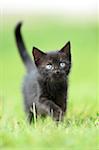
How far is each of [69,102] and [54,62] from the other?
1.37 meters

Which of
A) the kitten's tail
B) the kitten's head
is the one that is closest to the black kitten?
the kitten's head

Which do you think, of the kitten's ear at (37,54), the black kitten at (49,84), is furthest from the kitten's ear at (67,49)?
the kitten's ear at (37,54)

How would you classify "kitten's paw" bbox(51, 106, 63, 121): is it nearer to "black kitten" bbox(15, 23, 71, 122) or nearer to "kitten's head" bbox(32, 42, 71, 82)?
"black kitten" bbox(15, 23, 71, 122)

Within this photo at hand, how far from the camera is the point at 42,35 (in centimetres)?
1280

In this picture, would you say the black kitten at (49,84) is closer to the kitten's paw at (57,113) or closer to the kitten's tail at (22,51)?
the kitten's paw at (57,113)

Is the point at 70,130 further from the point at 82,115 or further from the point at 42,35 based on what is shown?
the point at 42,35

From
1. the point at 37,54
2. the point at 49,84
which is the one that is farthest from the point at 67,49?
the point at 49,84

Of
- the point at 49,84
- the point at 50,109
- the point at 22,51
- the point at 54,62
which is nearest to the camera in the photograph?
the point at 54,62

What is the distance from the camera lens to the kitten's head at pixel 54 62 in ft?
22.3

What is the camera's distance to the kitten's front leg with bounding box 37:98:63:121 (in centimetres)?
685

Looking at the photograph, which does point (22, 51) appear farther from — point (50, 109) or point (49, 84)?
point (50, 109)

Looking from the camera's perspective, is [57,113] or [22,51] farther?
[22,51]

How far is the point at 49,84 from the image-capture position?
711 centimetres

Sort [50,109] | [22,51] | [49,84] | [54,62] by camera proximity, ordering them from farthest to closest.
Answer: [22,51] → [49,84] → [50,109] → [54,62]
